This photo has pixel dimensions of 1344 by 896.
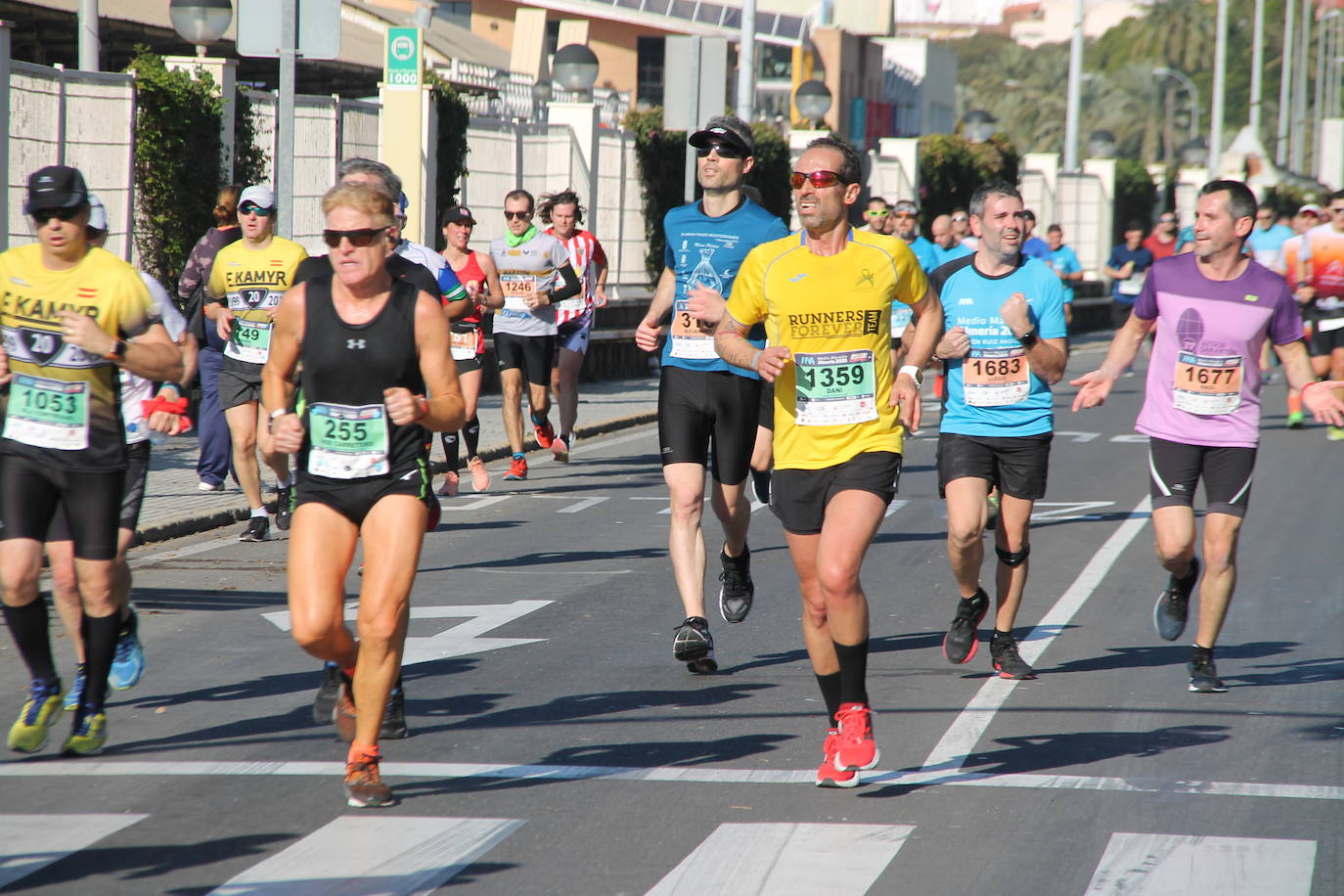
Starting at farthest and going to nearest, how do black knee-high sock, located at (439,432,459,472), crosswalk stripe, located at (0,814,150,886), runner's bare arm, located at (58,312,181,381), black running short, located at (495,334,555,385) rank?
black running short, located at (495,334,555,385)
black knee-high sock, located at (439,432,459,472)
runner's bare arm, located at (58,312,181,381)
crosswalk stripe, located at (0,814,150,886)

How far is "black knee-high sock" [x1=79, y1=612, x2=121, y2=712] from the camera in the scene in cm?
651

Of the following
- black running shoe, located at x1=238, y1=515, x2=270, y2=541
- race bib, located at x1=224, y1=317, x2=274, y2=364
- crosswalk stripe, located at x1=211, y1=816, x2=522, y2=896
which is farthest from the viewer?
black running shoe, located at x1=238, y1=515, x2=270, y2=541

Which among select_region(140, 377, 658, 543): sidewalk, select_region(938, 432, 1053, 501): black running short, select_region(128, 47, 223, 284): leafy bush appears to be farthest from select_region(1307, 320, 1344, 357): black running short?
select_region(128, 47, 223, 284): leafy bush

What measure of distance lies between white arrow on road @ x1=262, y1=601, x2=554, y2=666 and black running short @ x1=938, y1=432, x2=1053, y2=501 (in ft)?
6.62

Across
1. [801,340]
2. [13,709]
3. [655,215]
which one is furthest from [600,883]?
[655,215]

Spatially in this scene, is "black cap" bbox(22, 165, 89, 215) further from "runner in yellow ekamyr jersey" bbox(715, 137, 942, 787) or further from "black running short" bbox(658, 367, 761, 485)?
"black running short" bbox(658, 367, 761, 485)

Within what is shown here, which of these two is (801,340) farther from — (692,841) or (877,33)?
(877,33)

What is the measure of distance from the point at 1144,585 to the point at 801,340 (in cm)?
479

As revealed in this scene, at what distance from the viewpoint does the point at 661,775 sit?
20.6 ft

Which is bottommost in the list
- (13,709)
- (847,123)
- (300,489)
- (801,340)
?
(13,709)

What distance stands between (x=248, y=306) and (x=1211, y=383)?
18.1 feet

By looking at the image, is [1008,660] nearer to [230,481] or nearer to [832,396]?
[832,396]

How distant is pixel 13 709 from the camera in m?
7.11

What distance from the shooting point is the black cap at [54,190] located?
6359mm
